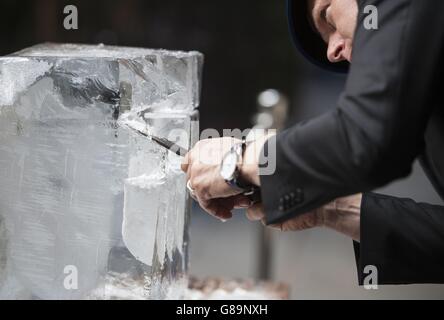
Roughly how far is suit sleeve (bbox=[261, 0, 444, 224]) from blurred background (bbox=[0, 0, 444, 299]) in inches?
46.8

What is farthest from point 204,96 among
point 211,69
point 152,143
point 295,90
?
point 152,143

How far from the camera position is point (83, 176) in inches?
34.6

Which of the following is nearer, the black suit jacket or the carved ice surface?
the black suit jacket

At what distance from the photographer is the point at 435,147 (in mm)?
769

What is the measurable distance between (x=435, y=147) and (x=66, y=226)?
53 cm

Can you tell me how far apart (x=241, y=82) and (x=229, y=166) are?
1.72m

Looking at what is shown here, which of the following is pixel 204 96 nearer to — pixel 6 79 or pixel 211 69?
pixel 211 69

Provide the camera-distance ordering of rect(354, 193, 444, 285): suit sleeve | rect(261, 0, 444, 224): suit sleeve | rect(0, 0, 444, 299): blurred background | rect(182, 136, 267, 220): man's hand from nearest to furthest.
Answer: rect(261, 0, 444, 224): suit sleeve → rect(182, 136, 267, 220): man's hand → rect(354, 193, 444, 285): suit sleeve → rect(0, 0, 444, 299): blurred background

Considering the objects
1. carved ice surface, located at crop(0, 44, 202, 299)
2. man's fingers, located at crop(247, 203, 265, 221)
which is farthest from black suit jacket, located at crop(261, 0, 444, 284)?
carved ice surface, located at crop(0, 44, 202, 299)

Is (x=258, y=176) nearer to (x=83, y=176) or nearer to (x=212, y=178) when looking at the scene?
(x=212, y=178)

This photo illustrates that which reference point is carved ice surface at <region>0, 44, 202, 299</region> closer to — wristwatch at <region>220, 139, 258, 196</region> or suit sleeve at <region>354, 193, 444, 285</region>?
wristwatch at <region>220, 139, 258, 196</region>

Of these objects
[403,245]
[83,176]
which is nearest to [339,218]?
[403,245]

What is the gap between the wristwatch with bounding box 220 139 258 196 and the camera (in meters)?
0.72

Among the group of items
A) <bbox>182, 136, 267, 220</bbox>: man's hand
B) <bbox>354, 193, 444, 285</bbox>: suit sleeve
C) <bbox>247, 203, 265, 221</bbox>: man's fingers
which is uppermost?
<bbox>182, 136, 267, 220</bbox>: man's hand
